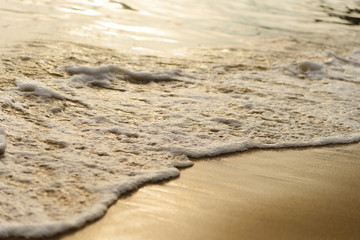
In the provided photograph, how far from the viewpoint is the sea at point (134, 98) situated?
2.73 meters

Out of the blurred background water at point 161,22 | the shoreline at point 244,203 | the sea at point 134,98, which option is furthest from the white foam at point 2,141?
the blurred background water at point 161,22

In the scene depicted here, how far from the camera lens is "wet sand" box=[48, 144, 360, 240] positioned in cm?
237

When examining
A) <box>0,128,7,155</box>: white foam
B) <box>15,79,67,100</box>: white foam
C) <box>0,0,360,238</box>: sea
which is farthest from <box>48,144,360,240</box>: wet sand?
<box>15,79,67,100</box>: white foam

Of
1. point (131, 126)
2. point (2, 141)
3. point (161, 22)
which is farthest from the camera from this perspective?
point (161, 22)

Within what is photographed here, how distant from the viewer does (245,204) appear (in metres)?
2.66

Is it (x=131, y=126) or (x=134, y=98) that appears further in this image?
(x=134, y=98)

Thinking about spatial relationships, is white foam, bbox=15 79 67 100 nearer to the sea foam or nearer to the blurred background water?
the sea foam

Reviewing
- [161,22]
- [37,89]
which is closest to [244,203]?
[37,89]

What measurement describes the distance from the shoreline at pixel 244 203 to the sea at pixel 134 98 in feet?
0.37

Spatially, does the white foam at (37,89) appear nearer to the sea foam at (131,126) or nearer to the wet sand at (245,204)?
the sea foam at (131,126)

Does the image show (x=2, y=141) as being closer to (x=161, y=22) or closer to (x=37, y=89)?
(x=37, y=89)

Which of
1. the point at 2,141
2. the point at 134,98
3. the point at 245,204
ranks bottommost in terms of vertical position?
the point at 245,204

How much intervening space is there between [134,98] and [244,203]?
196cm

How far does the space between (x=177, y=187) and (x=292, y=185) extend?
2.35 feet
